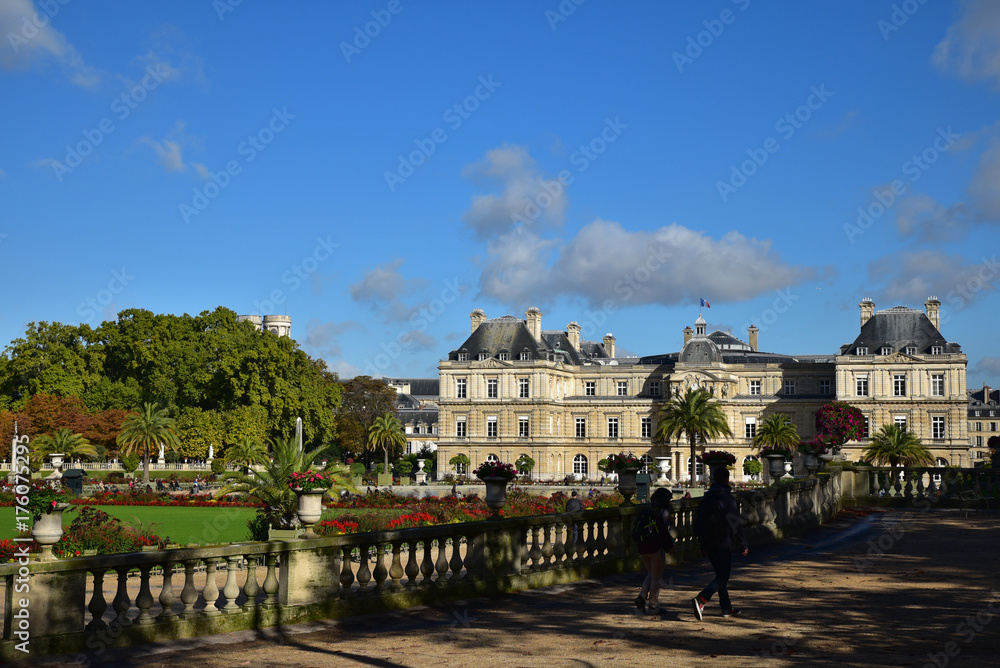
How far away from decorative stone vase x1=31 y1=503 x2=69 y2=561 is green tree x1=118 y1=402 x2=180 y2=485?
5812cm

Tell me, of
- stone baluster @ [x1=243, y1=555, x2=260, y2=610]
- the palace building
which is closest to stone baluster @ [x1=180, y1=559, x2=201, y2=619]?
stone baluster @ [x1=243, y1=555, x2=260, y2=610]

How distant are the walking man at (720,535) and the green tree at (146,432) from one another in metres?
58.7

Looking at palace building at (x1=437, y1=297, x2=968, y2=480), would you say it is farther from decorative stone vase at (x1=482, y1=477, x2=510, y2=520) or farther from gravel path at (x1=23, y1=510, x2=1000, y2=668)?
gravel path at (x1=23, y1=510, x2=1000, y2=668)

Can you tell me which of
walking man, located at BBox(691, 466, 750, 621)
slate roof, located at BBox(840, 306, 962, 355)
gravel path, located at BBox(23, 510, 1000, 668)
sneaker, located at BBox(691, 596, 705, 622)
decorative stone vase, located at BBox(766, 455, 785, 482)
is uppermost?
slate roof, located at BBox(840, 306, 962, 355)

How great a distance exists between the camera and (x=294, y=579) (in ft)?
35.2

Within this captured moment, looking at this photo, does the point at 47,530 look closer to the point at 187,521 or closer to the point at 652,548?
the point at 652,548

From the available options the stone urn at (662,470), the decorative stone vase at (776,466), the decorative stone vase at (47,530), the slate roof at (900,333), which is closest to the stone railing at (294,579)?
the decorative stone vase at (47,530)

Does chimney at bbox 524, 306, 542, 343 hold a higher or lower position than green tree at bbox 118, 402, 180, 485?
higher

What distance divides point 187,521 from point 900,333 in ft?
229

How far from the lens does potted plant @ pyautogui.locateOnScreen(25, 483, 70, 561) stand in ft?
30.8

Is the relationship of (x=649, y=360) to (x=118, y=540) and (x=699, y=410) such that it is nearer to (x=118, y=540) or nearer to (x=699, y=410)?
(x=699, y=410)

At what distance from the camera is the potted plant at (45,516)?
9375 mm

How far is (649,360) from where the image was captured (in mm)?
101000

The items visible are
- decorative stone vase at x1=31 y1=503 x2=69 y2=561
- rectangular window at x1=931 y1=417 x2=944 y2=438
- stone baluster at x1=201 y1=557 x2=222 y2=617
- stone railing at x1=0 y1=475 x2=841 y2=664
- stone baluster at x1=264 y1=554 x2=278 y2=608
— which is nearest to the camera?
stone railing at x1=0 y1=475 x2=841 y2=664
